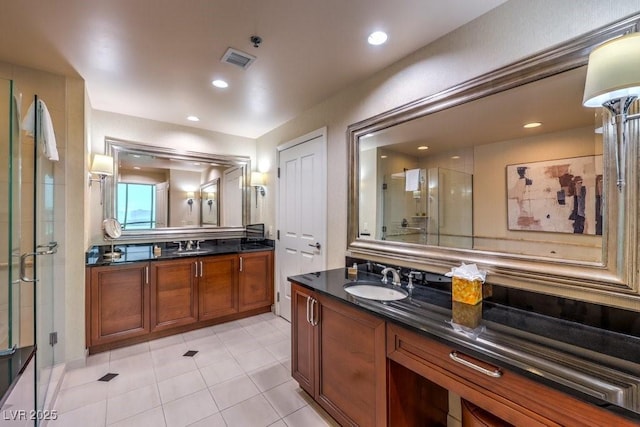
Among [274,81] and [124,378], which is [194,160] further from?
[124,378]

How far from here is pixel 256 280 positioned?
11.4 ft

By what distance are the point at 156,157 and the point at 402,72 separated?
9.70 ft

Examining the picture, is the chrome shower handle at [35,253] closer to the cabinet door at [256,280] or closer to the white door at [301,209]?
the cabinet door at [256,280]

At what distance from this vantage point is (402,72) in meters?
1.98

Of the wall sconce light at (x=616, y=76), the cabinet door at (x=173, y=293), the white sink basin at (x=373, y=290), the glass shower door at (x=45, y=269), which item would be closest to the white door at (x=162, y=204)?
the cabinet door at (x=173, y=293)

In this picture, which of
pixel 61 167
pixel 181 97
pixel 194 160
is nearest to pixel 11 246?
pixel 61 167

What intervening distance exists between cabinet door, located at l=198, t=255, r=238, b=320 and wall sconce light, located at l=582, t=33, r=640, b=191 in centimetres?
322

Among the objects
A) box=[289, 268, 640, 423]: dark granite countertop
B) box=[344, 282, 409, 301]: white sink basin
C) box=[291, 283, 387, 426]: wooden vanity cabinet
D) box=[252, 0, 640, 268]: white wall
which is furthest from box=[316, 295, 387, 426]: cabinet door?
box=[252, 0, 640, 268]: white wall

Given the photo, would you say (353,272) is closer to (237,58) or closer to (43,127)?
(237,58)

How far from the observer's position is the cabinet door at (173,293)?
2.82 meters

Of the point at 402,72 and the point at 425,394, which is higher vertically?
the point at 402,72

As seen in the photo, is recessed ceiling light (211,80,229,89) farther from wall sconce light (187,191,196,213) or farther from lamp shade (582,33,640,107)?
lamp shade (582,33,640,107)

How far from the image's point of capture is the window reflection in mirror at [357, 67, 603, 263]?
125 cm

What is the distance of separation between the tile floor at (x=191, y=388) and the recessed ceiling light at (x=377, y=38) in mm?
2466
